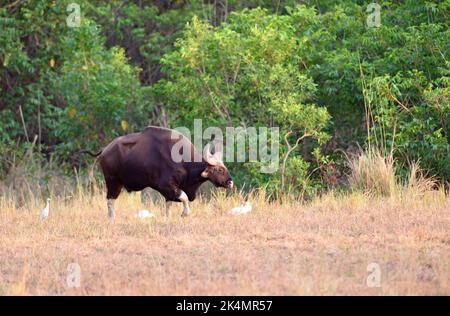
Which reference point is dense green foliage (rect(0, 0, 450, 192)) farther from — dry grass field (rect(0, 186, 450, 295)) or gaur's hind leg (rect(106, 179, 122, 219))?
gaur's hind leg (rect(106, 179, 122, 219))

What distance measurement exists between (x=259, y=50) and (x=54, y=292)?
862 cm

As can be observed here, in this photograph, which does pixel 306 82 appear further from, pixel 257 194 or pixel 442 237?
pixel 442 237

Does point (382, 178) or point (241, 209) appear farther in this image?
point (382, 178)

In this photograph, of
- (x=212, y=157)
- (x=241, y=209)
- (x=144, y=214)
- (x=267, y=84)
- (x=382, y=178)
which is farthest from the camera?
(x=267, y=84)

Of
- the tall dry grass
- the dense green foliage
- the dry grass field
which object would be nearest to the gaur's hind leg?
the dry grass field

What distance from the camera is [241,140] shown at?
15.7 m

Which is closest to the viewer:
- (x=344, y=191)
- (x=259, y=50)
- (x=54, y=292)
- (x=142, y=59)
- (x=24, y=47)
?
(x=54, y=292)

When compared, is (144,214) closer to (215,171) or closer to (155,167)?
(155,167)

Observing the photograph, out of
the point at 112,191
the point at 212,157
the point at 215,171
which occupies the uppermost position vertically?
the point at 212,157

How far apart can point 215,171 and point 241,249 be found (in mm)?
3441

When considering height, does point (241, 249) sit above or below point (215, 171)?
below

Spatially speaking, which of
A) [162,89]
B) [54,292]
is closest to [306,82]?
[162,89]

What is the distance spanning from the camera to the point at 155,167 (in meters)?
13.2

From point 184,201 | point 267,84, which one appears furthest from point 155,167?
point 267,84
